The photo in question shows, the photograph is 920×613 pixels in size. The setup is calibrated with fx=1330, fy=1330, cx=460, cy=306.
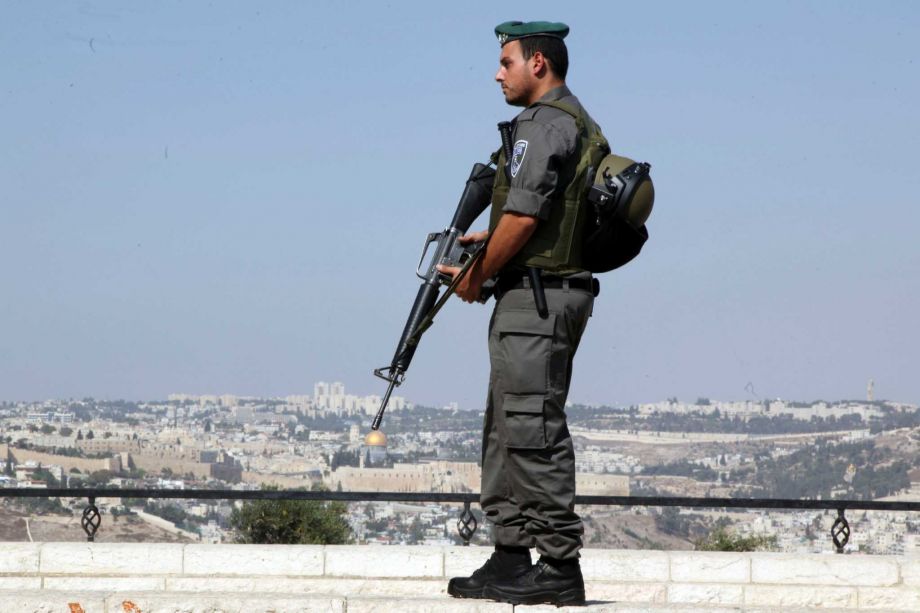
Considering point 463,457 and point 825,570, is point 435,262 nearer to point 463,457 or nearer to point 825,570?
point 825,570

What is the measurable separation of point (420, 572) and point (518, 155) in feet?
11.0

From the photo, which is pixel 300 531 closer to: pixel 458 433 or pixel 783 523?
pixel 458 433

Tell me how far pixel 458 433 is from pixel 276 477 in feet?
26.7

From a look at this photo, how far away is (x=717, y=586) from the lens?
754 cm

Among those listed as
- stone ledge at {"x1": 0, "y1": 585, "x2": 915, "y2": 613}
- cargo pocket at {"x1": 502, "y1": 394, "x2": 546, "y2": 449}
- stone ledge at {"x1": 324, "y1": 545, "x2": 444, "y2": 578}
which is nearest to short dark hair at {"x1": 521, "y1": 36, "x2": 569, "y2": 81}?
cargo pocket at {"x1": 502, "y1": 394, "x2": 546, "y2": 449}

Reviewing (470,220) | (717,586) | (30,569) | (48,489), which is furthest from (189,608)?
(48,489)

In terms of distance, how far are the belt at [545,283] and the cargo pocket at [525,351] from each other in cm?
12

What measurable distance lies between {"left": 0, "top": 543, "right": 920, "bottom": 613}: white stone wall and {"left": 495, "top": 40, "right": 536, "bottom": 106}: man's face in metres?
3.09

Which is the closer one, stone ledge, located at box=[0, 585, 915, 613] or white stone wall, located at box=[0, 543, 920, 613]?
stone ledge, located at box=[0, 585, 915, 613]

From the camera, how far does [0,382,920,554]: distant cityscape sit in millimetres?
33031

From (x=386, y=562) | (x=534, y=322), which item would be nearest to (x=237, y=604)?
(x=534, y=322)

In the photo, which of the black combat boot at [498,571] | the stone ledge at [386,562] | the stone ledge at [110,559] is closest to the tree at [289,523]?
the stone ledge at [110,559]

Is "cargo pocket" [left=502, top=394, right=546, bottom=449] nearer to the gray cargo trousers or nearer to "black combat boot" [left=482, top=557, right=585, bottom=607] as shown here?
the gray cargo trousers

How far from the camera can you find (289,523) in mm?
28672
